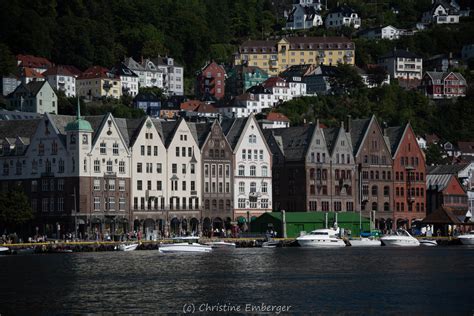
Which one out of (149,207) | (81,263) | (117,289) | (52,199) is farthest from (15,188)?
(117,289)

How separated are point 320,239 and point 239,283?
174 ft

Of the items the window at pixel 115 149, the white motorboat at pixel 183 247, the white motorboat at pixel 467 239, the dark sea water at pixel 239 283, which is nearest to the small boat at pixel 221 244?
the white motorboat at pixel 183 247

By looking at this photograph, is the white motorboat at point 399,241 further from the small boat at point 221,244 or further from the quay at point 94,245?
the small boat at point 221,244

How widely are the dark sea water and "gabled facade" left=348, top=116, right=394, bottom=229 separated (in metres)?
46.3

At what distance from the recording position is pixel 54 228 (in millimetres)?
145000

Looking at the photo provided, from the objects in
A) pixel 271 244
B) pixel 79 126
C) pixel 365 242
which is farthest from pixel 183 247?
pixel 365 242

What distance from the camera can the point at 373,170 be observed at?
17325 centimetres

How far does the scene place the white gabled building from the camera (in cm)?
16138

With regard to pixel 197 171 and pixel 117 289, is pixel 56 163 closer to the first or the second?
pixel 197 171

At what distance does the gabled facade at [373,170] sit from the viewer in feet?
563

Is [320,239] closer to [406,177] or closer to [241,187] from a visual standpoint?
[241,187]

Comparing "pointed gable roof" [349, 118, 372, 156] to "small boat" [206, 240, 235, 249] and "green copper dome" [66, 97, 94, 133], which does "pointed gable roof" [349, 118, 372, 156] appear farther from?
"green copper dome" [66, 97, 94, 133]

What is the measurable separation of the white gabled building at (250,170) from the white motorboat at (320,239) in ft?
65.4

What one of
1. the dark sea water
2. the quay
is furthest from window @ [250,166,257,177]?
the dark sea water
